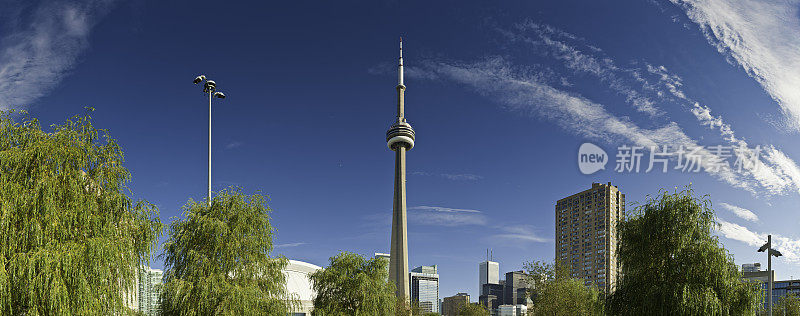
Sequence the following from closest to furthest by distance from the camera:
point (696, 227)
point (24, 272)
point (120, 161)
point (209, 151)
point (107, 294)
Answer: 1. point (24, 272)
2. point (107, 294)
3. point (120, 161)
4. point (696, 227)
5. point (209, 151)

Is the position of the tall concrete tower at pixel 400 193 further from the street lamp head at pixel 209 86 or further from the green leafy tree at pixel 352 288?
the street lamp head at pixel 209 86

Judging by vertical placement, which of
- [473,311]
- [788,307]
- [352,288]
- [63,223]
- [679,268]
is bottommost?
[473,311]

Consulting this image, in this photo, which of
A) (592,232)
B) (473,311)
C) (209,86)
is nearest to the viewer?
(209,86)

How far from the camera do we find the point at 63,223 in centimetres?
1456

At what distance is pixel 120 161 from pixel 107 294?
4.36 meters

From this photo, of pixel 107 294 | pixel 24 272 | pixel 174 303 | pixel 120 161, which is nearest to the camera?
pixel 24 272

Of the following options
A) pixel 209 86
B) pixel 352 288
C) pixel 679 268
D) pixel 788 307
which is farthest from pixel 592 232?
pixel 209 86

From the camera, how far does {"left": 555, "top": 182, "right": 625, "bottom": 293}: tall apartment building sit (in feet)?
525

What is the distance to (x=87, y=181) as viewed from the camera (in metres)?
15.8

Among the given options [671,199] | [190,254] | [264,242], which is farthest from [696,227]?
[190,254]

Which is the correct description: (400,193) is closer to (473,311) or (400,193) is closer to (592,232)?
(473,311)

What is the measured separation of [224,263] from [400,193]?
101 meters

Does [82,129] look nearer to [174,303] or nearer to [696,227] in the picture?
[174,303]

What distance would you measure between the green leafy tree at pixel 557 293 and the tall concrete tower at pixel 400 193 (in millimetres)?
63022
